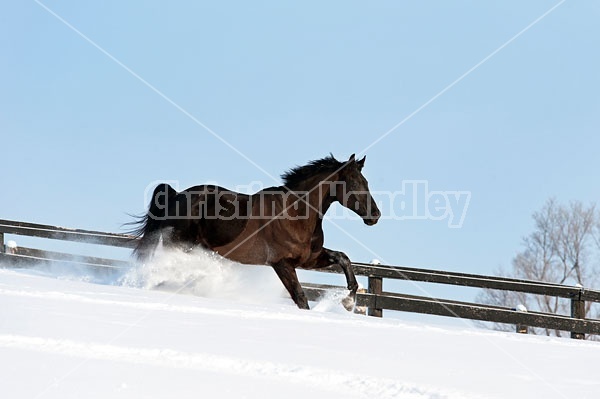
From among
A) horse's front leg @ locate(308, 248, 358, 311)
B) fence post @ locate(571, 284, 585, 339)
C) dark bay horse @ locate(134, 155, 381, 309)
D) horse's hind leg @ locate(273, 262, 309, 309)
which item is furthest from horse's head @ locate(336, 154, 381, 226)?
fence post @ locate(571, 284, 585, 339)

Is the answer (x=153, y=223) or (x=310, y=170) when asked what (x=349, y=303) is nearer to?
(x=310, y=170)

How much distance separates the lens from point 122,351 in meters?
3.93

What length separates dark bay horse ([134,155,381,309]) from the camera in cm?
830

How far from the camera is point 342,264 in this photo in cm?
845

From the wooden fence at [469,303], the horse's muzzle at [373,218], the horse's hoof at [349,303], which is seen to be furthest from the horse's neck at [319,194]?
the wooden fence at [469,303]

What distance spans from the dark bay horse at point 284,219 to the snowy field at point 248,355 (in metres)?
2.02

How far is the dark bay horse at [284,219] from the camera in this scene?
8305 mm

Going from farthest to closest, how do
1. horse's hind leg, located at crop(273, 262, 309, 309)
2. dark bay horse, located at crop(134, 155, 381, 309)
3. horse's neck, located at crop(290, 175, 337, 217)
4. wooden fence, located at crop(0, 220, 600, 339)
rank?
wooden fence, located at crop(0, 220, 600, 339) → horse's neck, located at crop(290, 175, 337, 217) → dark bay horse, located at crop(134, 155, 381, 309) → horse's hind leg, located at crop(273, 262, 309, 309)

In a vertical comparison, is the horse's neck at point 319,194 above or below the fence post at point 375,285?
above

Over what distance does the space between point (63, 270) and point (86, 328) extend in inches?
305

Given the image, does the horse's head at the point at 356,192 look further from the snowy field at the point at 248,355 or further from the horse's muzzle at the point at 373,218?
the snowy field at the point at 248,355

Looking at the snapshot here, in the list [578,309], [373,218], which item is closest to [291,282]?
[373,218]

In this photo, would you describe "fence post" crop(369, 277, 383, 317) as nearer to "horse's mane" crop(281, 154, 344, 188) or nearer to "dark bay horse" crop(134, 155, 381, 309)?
"dark bay horse" crop(134, 155, 381, 309)

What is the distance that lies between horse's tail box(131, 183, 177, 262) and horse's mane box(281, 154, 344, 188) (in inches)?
74.3
